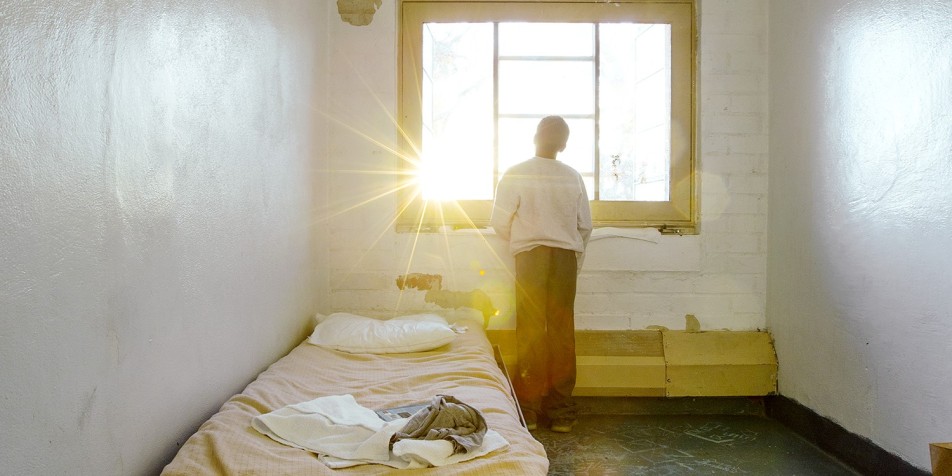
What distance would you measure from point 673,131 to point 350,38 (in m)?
2.03

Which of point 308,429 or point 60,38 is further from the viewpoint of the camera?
point 308,429

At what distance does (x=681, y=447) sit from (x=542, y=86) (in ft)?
7.17

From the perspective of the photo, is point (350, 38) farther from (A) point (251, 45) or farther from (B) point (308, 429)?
(B) point (308, 429)

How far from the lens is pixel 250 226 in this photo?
2.42 meters

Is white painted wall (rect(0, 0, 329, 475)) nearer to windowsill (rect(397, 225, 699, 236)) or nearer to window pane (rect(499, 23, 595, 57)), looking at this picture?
windowsill (rect(397, 225, 699, 236))

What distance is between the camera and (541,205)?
3.27 meters

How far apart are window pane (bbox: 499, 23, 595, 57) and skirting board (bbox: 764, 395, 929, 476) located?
233cm

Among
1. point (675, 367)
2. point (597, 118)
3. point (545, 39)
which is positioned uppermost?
point (545, 39)

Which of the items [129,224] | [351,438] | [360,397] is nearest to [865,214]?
[360,397]

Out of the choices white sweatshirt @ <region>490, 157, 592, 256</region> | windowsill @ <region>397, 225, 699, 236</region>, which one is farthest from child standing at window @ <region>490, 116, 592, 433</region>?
windowsill @ <region>397, 225, 699, 236</region>

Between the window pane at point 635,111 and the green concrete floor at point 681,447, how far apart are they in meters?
1.34

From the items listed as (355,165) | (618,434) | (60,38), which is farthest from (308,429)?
(355,165)

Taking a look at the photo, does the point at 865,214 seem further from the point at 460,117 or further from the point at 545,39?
the point at 460,117

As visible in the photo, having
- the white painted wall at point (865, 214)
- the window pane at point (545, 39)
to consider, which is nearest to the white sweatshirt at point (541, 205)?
the window pane at point (545, 39)
